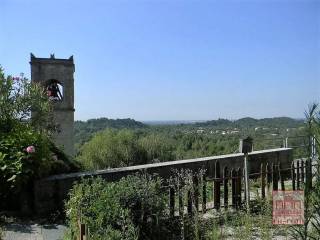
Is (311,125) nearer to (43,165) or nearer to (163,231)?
(163,231)

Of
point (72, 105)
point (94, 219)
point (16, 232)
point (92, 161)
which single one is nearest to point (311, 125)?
point (94, 219)

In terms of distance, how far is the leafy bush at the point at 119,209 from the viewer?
5.30 m

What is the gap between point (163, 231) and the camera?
6145mm

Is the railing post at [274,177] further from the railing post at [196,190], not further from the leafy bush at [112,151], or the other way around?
the leafy bush at [112,151]

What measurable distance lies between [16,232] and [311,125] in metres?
4.81

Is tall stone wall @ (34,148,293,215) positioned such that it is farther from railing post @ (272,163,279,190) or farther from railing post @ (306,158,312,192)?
railing post @ (306,158,312,192)

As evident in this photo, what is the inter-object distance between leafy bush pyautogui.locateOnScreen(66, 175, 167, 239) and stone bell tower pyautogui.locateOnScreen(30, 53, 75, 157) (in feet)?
62.9

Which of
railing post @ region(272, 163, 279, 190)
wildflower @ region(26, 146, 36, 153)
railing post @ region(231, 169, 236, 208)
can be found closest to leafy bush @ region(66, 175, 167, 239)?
wildflower @ region(26, 146, 36, 153)

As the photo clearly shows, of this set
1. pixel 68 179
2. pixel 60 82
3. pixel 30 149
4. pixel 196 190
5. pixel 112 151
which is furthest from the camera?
pixel 112 151

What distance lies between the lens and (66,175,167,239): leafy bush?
209 inches

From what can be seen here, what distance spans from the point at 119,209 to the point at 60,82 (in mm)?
20468

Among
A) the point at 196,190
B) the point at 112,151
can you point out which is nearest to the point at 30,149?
the point at 196,190

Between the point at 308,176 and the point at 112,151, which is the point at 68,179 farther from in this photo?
the point at 112,151

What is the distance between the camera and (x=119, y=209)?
5531mm
